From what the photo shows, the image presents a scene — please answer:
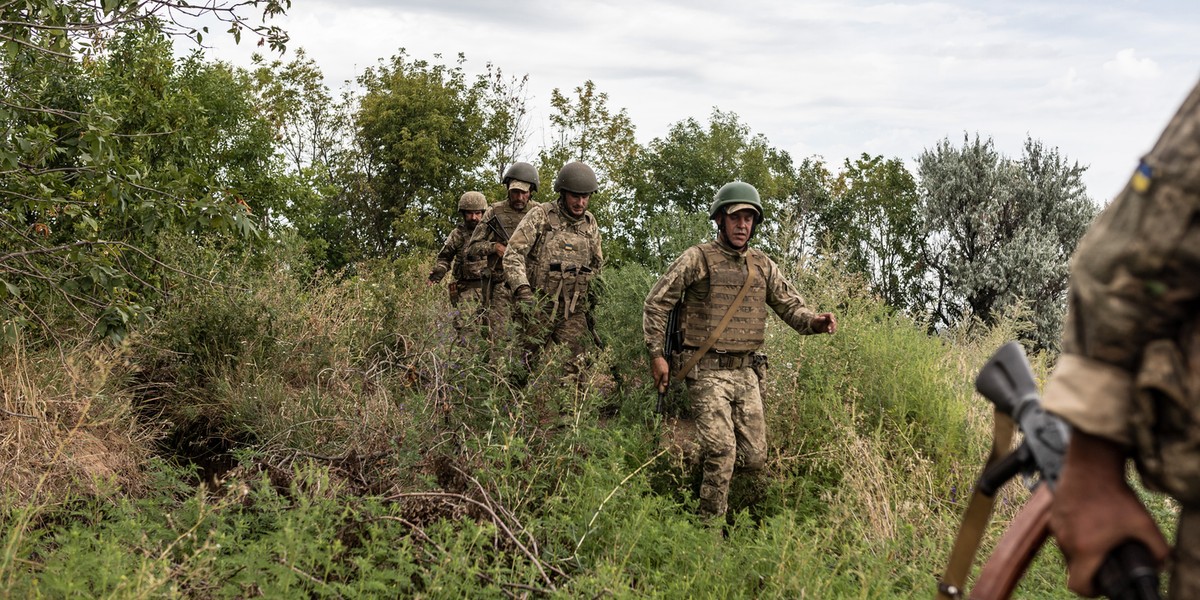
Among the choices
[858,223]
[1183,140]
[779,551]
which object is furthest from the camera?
[858,223]

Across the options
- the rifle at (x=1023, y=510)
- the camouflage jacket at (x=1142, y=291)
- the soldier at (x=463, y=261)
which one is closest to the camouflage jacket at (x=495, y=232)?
the soldier at (x=463, y=261)

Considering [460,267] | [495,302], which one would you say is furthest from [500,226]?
[460,267]

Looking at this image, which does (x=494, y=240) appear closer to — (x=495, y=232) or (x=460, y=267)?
(x=495, y=232)

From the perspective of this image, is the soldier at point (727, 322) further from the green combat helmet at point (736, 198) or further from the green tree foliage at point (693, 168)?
the green tree foliage at point (693, 168)

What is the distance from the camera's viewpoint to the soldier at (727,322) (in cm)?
678

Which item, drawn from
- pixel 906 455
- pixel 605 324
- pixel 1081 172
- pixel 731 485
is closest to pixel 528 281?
pixel 605 324

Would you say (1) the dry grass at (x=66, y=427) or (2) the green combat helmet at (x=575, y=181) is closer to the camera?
(1) the dry grass at (x=66, y=427)

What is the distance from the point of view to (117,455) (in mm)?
7207

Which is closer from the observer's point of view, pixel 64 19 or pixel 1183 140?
pixel 1183 140

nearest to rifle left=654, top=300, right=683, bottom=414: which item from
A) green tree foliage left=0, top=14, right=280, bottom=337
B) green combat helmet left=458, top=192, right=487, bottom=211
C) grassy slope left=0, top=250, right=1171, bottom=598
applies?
grassy slope left=0, top=250, right=1171, bottom=598

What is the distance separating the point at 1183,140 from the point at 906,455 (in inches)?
230

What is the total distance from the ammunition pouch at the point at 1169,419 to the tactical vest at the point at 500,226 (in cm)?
874

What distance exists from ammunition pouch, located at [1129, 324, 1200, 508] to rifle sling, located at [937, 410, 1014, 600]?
16.8 inches

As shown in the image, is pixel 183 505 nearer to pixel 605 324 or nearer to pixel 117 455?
pixel 117 455
